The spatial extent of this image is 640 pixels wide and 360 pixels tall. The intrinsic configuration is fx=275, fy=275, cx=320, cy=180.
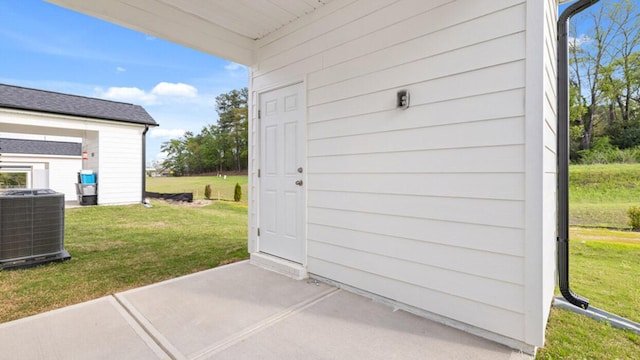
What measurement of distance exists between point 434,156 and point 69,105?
36.7ft

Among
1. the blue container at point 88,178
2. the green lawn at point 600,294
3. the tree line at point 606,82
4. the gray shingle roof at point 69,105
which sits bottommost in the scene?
the green lawn at point 600,294

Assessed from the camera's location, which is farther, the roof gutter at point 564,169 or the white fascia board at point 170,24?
the white fascia board at point 170,24

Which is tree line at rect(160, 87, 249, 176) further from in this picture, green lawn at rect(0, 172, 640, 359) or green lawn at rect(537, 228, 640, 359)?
green lawn at rect(537, 228, 640, 359)

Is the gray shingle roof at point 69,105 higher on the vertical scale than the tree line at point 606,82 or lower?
higher

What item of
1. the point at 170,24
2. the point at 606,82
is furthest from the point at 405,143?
the point at 606,82

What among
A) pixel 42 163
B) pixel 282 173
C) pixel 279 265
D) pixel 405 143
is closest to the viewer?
pixel 405 143

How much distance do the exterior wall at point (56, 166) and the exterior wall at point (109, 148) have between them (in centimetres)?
281

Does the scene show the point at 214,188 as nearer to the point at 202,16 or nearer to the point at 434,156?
the point at 202,16

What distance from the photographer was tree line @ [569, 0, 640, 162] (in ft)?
11.8

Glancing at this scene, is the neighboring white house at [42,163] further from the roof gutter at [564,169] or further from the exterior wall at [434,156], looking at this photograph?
the roof gutter at [564,169]

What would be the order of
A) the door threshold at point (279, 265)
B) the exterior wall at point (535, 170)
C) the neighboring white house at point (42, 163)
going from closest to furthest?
1. the exterior wall at point (535, 170)
2. the door threshold at point (279, 265)
3. the neighboring white house at point (42, 163)

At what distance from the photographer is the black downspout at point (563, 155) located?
219 cm

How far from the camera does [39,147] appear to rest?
11.7 m

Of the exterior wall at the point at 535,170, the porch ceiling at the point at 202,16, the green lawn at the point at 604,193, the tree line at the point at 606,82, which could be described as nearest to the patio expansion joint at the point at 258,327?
the exterior wall at the point at 535,170
